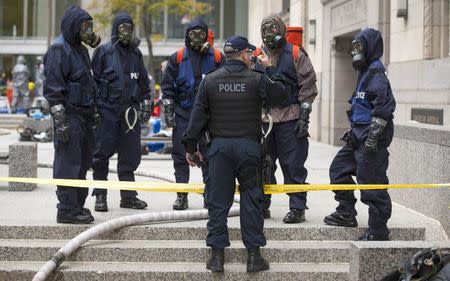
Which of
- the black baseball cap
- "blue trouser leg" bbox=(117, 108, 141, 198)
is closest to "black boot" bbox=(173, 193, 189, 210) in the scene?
"blue trouser leg" bbox=(117, 108, 141, 198)

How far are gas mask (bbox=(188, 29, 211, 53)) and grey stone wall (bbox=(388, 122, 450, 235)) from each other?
2.46 meters

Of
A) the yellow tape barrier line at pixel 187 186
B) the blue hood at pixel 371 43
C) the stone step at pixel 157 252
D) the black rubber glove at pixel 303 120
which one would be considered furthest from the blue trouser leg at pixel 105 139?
the blue hood at pixel 371 43

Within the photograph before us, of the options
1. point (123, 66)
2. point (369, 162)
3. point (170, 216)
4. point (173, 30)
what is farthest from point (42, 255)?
point (173, 30)

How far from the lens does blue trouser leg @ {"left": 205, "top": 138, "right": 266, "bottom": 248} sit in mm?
6812

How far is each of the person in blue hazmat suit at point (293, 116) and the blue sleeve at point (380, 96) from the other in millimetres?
851

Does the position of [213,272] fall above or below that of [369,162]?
below

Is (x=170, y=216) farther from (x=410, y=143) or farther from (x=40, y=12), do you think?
(x=40, y=12)

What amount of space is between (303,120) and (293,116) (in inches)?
5.5

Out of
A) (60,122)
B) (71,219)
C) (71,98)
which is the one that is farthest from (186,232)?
(71,98)

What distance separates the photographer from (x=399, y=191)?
941 centimetres

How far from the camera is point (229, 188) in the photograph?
22.6 feet

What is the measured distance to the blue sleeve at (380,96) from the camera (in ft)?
23.6

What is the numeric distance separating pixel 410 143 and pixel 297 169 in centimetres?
164

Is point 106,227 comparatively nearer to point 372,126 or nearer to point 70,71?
point 70,71
